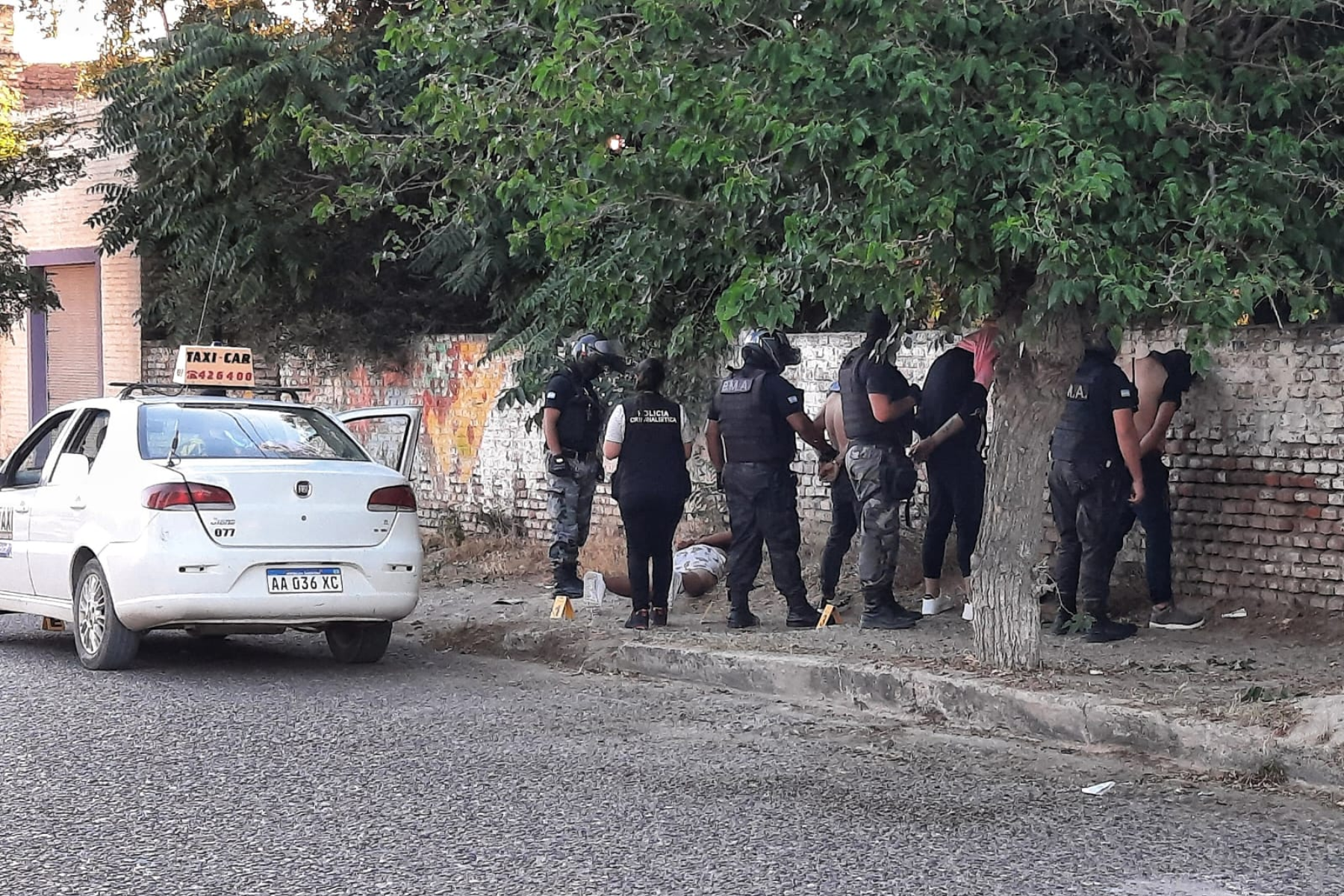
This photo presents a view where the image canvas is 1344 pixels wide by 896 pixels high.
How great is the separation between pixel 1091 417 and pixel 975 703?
95.1 inches

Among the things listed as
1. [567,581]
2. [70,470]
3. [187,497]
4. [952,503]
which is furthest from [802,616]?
[70,470]

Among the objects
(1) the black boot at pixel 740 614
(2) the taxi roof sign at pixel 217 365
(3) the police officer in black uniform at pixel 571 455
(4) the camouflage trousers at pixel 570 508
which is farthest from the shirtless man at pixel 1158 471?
(2) the taxi roof sign at pixel 217 365

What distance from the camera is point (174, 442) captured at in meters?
9.70

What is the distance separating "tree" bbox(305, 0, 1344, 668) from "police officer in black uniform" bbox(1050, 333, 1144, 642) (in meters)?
1.04

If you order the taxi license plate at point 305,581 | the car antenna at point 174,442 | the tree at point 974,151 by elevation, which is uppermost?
the tree at point 974,151

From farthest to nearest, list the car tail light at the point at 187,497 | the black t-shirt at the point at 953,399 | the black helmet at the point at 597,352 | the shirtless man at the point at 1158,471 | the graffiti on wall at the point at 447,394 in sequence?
the graffiti on wall at the point at 447,394
the black helmet at the point at 597,352
the black t-shirt at the point at 953,399
the shirtless man at the point at 1158,471
the car tail light at the point at 187,497

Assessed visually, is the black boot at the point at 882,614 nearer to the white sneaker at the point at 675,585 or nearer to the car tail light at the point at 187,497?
the white sneaker at the point at 675,585

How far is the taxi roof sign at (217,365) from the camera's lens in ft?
43.3

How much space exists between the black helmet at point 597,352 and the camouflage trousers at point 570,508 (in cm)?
88

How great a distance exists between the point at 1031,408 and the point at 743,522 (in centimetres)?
257

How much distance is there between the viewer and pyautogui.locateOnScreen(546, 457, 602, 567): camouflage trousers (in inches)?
481

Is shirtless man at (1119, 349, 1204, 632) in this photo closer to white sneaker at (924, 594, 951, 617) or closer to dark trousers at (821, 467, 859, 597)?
white sneaker at (924, 594, 951, 617)

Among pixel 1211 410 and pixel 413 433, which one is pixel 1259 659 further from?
pixel 413 433

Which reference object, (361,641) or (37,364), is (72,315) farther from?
(361,641)
